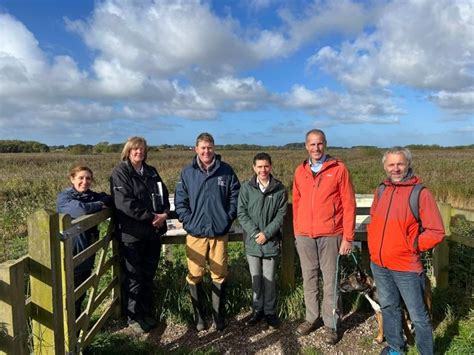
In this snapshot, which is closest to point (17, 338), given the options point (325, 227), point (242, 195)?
point (242, 195)

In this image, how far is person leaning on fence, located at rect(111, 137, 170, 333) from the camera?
442 centimetres

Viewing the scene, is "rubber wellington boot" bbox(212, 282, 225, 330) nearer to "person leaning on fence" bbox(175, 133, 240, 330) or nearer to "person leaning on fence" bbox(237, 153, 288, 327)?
"person leaning on fence" bbox(175, 133, 240, 330)

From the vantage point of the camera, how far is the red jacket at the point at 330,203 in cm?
426

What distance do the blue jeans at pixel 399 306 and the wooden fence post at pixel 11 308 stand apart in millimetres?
3032

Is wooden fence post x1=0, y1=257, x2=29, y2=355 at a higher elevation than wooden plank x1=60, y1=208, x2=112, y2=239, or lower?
lower

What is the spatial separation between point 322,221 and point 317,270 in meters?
0.64

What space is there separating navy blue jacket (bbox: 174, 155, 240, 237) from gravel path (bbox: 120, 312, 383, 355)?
117 cm

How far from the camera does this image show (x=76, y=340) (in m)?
3.60

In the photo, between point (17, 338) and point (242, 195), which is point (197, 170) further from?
point (17, 338)

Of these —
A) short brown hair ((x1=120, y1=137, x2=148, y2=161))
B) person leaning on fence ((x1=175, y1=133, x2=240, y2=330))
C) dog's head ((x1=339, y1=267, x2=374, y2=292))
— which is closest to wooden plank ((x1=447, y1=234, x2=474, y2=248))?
dog's head ((x1=339, y1=267, x2=374, y2=292))

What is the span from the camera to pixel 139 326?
4793 mm

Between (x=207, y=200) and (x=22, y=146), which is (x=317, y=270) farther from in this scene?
(x=22, y=146)

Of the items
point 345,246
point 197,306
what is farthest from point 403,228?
point 197,306

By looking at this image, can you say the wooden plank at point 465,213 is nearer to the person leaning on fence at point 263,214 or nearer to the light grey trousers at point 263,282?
the person leaning on fence at point 263,214
